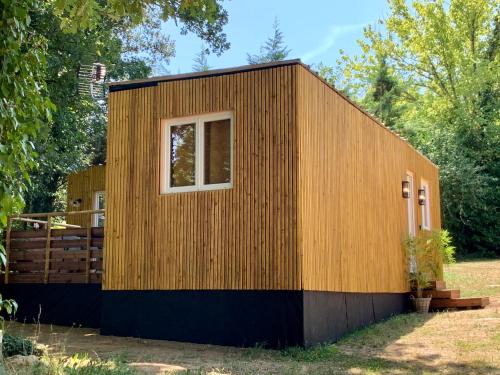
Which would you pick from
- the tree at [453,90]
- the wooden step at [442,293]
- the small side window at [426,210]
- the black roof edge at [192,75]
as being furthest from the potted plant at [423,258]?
the tree at [453,90]

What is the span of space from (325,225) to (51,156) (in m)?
7.53

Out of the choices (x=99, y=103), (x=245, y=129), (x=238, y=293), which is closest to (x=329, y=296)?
(x=238, y=293)

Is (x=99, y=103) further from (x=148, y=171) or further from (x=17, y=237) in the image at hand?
(x=148, y=171)

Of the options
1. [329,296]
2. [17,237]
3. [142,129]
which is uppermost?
[142,129]

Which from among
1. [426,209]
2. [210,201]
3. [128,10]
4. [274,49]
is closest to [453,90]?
[274,49]

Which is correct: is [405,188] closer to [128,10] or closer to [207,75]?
[207,75]

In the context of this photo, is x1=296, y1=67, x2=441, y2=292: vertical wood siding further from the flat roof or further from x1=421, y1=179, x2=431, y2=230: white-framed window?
x1=421, y1=179, x2=431, y2=230: white-framed window

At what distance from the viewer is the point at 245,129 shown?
7840mm

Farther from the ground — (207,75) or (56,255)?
(207,75)

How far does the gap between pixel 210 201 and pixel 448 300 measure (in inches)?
218

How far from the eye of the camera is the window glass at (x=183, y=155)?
8.19m

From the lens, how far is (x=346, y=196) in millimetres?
8930

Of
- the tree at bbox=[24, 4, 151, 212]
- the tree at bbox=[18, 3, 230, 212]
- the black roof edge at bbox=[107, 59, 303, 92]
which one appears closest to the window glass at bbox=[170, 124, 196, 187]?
the black roof edge at bbox=[107, 59, 303, 92]

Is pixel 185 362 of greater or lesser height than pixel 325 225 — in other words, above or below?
below
